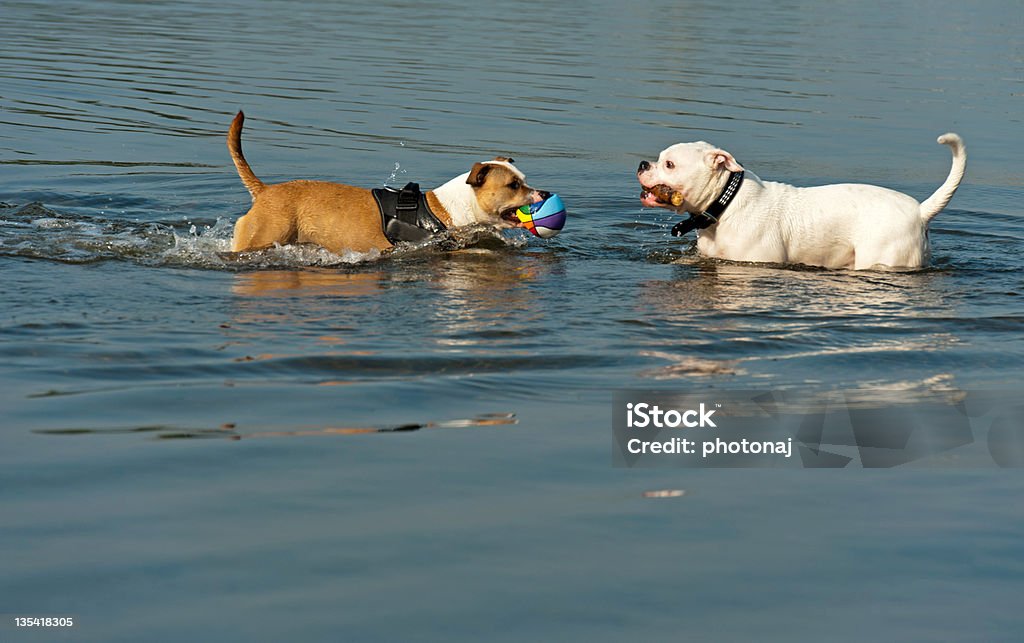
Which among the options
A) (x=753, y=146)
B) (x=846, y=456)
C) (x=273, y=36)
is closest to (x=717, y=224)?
(x=846, y=456)

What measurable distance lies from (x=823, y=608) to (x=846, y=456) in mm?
1538

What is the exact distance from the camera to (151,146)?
15.0 m

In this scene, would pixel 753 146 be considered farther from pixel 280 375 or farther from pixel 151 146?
pixel 280 375

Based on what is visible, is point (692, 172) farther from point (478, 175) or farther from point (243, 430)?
point (243, 430)

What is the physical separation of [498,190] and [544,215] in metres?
0.45

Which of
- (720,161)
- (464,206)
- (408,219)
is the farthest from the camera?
(464,206)

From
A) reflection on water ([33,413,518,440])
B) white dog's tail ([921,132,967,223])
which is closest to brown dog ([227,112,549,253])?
white dog's tail ([921,132,967,223])

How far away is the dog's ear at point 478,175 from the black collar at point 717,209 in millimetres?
1511

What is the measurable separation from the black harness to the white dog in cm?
163

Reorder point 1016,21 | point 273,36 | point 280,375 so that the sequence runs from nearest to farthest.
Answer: point 280,375, point 273,36, point 1016,21

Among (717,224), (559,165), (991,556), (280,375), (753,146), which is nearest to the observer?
(991,556)

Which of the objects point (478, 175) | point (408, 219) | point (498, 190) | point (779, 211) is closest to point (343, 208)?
point (408, 219)

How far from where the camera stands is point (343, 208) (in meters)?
9.73

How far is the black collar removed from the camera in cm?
925
